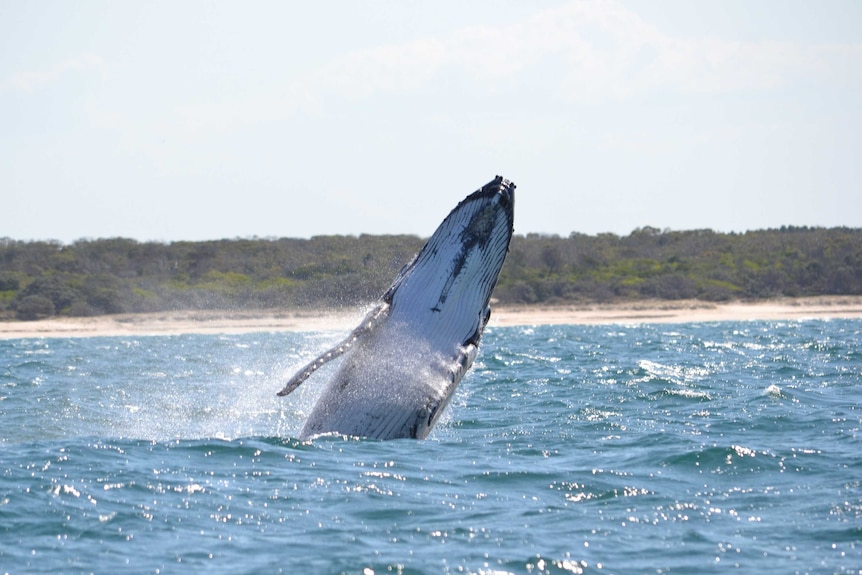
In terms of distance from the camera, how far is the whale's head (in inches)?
362

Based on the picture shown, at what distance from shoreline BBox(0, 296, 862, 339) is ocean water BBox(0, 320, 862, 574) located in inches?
985

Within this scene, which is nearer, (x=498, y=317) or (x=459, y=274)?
(x=459, y=274)

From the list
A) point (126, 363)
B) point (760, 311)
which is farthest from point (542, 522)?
point (760, 311)

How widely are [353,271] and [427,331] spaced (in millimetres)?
41955

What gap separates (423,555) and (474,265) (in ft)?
10.7

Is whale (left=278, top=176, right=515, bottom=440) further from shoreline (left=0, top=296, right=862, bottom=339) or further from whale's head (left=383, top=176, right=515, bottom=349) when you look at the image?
shoreline (left=0, top=296, right=862, bottom=339)

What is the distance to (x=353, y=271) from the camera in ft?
167

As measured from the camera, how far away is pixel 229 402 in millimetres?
14953

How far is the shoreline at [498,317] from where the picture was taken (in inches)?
1598

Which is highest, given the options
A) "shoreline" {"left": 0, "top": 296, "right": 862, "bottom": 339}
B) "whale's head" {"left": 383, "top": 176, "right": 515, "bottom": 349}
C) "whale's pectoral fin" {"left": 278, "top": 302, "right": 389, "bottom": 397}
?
"whale's head" {"left": 383, "top": 176, "right": 515, "bottom": 349}

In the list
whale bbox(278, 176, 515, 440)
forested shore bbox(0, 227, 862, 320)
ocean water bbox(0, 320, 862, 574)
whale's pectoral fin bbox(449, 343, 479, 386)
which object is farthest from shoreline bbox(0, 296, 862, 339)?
whale's pectoral fin bbox(449, 343, 479, 386)

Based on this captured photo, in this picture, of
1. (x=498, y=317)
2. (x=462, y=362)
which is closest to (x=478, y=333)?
(x=462, y=362)

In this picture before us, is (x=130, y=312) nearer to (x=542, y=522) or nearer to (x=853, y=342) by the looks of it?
(x=853, y=342)

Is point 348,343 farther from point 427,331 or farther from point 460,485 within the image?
point 460,485
